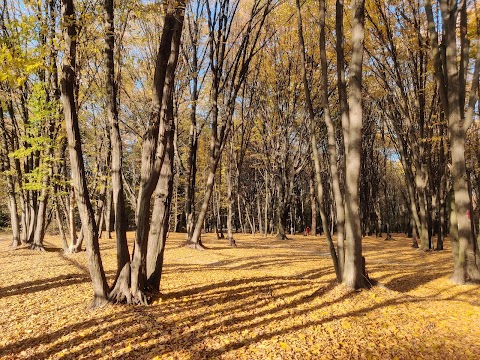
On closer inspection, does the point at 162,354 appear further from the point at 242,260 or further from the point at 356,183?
the point at 242,260

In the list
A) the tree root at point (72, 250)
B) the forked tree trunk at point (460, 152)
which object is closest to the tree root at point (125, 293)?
the forked tree trunk at point (460, 152)

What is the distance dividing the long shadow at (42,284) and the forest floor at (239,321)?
2 cm

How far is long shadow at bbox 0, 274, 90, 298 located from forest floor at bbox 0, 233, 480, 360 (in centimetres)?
2

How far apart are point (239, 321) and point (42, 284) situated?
4677 mm

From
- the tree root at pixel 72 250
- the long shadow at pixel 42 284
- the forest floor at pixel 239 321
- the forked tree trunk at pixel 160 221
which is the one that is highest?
the forked tree trunk at pixel 160 221

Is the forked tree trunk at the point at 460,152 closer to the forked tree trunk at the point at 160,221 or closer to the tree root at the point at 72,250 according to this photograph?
the forked tree trunk at the point at 160,221

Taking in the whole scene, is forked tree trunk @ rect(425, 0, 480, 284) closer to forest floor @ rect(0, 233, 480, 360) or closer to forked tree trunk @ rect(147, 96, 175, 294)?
forest floor @ rect(0, 233, 480, 360)

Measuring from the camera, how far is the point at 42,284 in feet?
21.8

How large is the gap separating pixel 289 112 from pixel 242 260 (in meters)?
12.3

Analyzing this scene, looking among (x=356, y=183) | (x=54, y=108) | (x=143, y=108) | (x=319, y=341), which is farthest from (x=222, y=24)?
(x=319, y=341)

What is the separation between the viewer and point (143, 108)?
1501cm

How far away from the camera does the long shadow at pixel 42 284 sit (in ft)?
19.9

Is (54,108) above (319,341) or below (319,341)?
above

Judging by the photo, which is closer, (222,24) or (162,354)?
(162,354)
